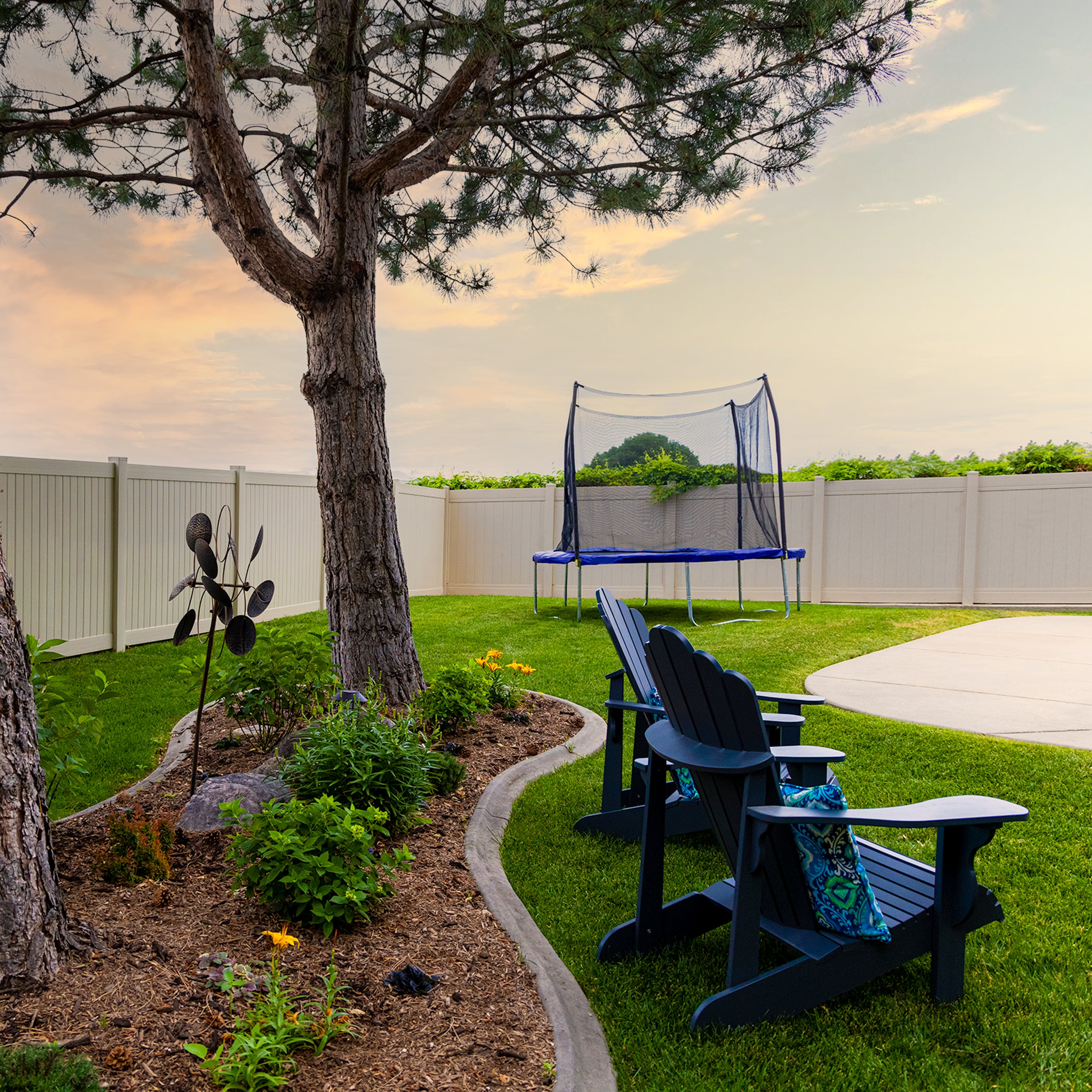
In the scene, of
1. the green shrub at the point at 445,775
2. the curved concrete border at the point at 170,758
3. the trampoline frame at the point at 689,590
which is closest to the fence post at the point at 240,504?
the trampoline frame at the point at 689,590

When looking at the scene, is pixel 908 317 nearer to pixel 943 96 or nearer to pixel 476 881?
pixel 943 96

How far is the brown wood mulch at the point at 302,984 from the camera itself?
152 cm

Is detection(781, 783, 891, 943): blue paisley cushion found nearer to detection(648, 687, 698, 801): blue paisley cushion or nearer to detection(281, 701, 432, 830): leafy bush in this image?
detection(648, 687, 698, 801): blue paisley cushion

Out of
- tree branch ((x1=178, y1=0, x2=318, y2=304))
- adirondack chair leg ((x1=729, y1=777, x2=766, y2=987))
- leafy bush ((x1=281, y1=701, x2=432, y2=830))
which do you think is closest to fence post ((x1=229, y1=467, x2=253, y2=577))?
tree branch ((x1=178, y1=0, x2=318, y2=304))

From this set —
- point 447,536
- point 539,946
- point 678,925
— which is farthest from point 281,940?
point 447,536

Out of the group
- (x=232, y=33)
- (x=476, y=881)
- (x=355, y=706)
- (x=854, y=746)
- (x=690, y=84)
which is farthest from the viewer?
(x=690, y=84)

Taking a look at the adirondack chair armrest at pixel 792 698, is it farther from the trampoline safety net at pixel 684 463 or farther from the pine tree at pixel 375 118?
Answer: the trampoline safety net at pixel 684 463

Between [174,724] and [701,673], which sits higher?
[701,673]

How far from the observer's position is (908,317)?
10.4 meters

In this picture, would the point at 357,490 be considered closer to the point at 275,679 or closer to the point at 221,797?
the point at 275,679

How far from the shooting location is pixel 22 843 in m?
1.73

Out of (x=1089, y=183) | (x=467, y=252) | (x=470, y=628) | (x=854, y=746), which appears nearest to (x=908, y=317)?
(x=1089, y=183)

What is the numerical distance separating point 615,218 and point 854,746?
3819 millimetres

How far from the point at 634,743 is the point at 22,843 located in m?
2.09
